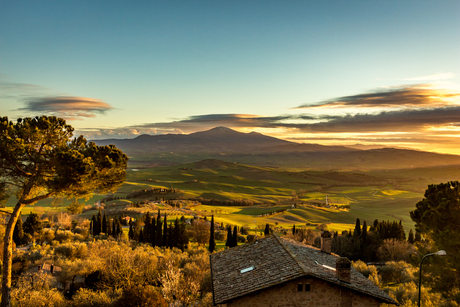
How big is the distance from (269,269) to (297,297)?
7.07 feet

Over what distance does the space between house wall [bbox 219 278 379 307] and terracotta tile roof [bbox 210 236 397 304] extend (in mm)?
441

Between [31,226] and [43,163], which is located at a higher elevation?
[43,163]

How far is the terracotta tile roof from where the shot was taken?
16469 mm

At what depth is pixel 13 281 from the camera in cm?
2725

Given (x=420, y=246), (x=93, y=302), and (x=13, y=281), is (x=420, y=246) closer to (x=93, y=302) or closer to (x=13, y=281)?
(x=93, y=302)

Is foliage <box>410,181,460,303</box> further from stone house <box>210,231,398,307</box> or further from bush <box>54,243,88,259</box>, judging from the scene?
bush <box>54,243,88,259</box>

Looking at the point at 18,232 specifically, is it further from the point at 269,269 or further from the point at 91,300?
the point at 269,269

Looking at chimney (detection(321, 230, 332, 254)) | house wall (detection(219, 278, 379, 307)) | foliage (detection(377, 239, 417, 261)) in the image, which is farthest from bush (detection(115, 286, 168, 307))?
foliage (detection(377, 239, 417, 261))

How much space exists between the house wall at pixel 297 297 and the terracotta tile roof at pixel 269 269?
17.4 inches

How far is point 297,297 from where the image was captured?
53.9ft

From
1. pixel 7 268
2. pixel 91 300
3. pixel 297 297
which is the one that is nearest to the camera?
pixel 297 297

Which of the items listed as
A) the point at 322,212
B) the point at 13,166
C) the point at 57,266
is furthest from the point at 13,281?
the point at 322,212

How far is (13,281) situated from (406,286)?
107 feet

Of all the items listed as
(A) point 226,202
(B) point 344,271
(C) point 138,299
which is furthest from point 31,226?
(A) point 226,202
